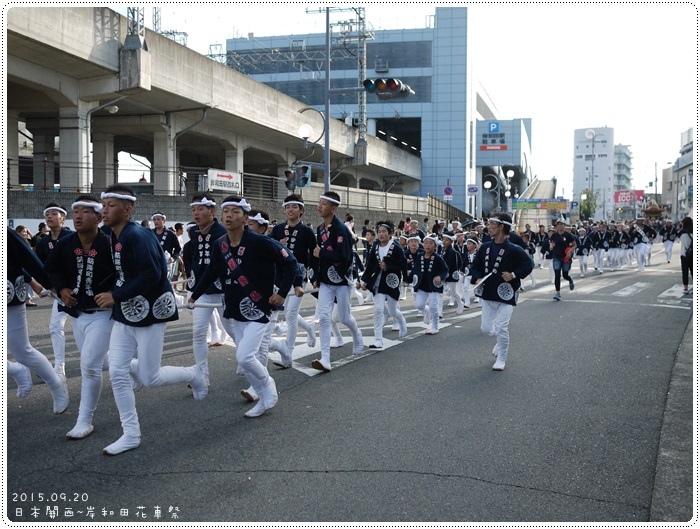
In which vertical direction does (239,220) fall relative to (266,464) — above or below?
above

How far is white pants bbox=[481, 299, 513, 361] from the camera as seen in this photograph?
8148 millimetres

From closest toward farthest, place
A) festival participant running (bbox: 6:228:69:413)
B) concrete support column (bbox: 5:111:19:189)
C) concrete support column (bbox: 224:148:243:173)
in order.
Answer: festival participant running (bbox: 6:228:69:413) < concrete support column (bbox: 5:111:19:189) < concrete support column (bbox: 224:148:243:173)

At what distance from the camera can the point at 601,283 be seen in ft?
67.6

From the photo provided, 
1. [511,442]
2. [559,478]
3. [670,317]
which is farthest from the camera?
[670,317]

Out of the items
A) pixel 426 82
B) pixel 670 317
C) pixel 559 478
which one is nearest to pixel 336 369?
pixel 559 478

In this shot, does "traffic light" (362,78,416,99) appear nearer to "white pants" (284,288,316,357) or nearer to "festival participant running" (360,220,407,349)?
"festival participant running" (360,220,407,349)

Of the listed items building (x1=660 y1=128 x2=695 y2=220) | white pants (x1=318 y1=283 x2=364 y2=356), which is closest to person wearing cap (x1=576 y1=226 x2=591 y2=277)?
white pants (x1=318 y1=283 x2=364 y2=356)

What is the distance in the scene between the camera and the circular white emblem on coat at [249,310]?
5.94m

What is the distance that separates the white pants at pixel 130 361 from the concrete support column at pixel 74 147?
18936 mm

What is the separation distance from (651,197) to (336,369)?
13421cm

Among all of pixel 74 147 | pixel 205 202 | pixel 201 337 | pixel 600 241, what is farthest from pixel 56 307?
pixel 600 241

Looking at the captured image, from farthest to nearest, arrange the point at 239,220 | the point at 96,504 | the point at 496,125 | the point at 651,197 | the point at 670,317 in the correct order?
the point at 651,197
the point at 496,125
the point at 670,317
the point at 239,220
the point at 96,504

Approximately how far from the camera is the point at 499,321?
8227 millimetres

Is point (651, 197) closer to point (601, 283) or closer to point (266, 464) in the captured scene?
point (601, 283)
